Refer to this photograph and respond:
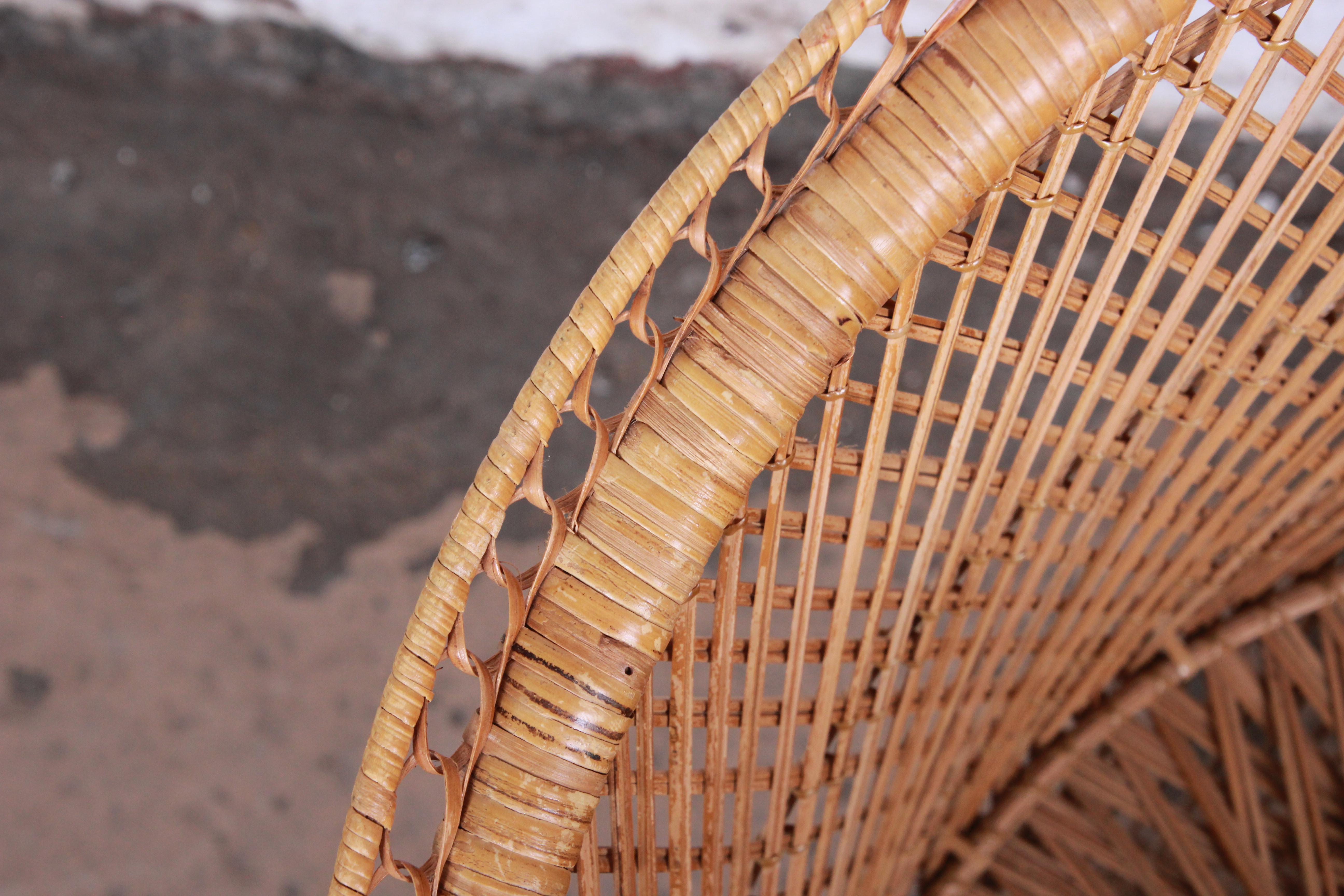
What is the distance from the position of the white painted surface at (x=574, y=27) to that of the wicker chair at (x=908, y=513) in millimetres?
845

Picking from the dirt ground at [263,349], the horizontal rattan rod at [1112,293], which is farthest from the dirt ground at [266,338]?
the horizontal rattan rod at [1112,293]

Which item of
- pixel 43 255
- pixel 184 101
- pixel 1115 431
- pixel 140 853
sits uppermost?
pixel 184 101

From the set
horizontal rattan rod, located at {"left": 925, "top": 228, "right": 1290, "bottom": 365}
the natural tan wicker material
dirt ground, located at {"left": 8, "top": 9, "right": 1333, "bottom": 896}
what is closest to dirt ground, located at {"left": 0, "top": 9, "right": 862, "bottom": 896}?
dirt ground, located at {"left": 8, "top": 9, "right": 1333, "bottom": 896}

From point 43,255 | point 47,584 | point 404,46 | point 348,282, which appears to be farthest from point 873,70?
point 47,584

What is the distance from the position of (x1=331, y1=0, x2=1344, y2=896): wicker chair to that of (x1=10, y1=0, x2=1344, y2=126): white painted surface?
33.3 inches

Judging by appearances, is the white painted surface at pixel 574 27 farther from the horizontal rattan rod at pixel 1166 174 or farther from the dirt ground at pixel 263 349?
the horizontal rattan rod at pixel 1166 174

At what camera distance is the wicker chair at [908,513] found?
0.98ft

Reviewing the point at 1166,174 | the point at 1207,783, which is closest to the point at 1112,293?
the point at 1166,174

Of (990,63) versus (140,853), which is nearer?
(990,63)

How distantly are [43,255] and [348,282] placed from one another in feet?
1.44

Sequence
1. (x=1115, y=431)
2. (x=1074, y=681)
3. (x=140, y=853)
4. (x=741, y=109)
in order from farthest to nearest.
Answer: (x=140, y=853)
(x=1074, y=681)
(x=1115, y=431)
(x=741, y=109)

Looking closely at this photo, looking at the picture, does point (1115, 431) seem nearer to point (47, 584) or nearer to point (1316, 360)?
point (1316, 360)

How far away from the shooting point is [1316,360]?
0.51 m

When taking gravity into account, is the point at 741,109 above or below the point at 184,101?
below
